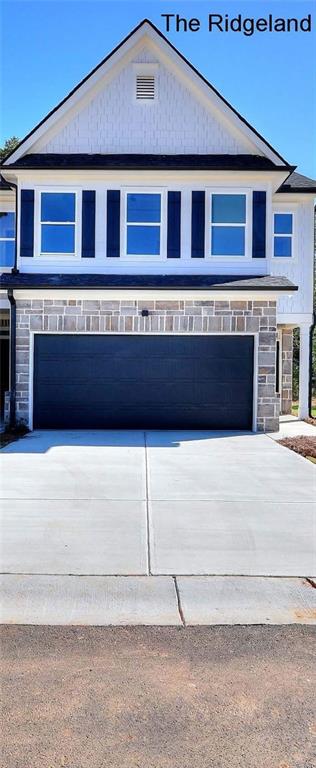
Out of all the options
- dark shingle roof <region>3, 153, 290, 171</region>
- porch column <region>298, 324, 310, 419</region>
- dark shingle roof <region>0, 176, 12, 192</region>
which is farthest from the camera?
porch column <region>298, 324, 310, 419</region>

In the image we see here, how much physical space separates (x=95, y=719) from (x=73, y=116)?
13959 mm

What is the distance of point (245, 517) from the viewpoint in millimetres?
5863

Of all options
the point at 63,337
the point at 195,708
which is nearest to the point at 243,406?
the point at 63,337

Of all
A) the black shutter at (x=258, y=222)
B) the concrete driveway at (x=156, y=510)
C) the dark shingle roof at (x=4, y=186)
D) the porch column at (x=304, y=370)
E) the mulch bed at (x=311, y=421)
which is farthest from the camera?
the porch column at (x=304, y=370)

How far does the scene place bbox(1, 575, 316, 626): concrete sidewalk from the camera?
11.7ft

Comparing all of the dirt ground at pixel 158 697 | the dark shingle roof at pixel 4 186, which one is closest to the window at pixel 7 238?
the dark shingle roof at pixel 4 186

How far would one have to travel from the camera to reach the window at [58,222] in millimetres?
12875

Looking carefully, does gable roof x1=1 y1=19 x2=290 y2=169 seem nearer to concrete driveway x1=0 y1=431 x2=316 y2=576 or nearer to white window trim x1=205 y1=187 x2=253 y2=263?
white window trim x1=205 y1=187 x2=253 y2=263

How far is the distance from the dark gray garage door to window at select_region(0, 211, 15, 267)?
10.6 feet

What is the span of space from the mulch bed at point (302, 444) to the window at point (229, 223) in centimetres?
482

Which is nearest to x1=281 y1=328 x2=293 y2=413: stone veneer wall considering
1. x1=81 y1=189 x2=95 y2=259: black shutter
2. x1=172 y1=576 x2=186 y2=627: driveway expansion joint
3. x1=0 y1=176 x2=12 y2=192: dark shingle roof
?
x1=81 y1=189 x2=95 y2=259: black shutter

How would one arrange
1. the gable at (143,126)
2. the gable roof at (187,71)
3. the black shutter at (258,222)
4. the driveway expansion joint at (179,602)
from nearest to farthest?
the driveway expansion joint at (179,602)
the black shutter at (258,222)
the gable roof at (187,71)
the gable at (143,126)

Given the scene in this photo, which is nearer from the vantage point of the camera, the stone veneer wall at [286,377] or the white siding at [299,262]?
the white siding at [299,262]

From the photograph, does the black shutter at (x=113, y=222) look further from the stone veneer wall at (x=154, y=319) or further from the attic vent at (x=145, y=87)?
the attic vent at (x=145, y=87)
